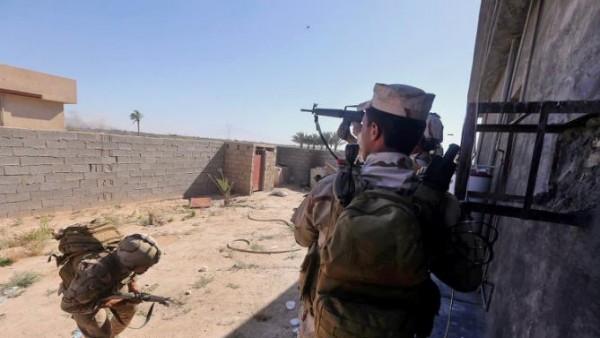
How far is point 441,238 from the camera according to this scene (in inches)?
42.4

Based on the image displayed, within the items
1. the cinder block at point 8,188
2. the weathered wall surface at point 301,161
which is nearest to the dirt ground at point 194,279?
the cinder block at point 8,188

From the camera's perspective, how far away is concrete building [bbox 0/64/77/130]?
8.21 m

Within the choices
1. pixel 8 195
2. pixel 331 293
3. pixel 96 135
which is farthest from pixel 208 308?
pixel 96 135

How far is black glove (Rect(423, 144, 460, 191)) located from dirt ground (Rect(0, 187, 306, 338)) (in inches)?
104

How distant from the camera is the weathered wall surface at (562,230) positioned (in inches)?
36.2

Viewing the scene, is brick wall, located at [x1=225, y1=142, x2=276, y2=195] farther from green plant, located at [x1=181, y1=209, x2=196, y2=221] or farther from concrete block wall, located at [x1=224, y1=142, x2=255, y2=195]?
green plant, located at [x1=181, y1=209, x2=196, y2=221]

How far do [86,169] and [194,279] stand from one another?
5.13 metres

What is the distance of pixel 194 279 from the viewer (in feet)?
14.0

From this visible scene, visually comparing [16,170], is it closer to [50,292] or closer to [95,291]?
[50,292]

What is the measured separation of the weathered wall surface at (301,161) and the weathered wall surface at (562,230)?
11921 mm

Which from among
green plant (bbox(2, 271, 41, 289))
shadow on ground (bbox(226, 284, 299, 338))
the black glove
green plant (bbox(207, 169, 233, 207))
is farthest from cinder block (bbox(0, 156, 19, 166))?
the black glove

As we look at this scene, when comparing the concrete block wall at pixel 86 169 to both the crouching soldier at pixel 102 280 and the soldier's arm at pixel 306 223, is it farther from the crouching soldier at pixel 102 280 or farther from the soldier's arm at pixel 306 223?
the soldier's arm at pixel 306 223

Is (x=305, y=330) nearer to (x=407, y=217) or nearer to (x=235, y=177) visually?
(x=407, y=217)

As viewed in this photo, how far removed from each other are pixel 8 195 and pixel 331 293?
26.3 ft
